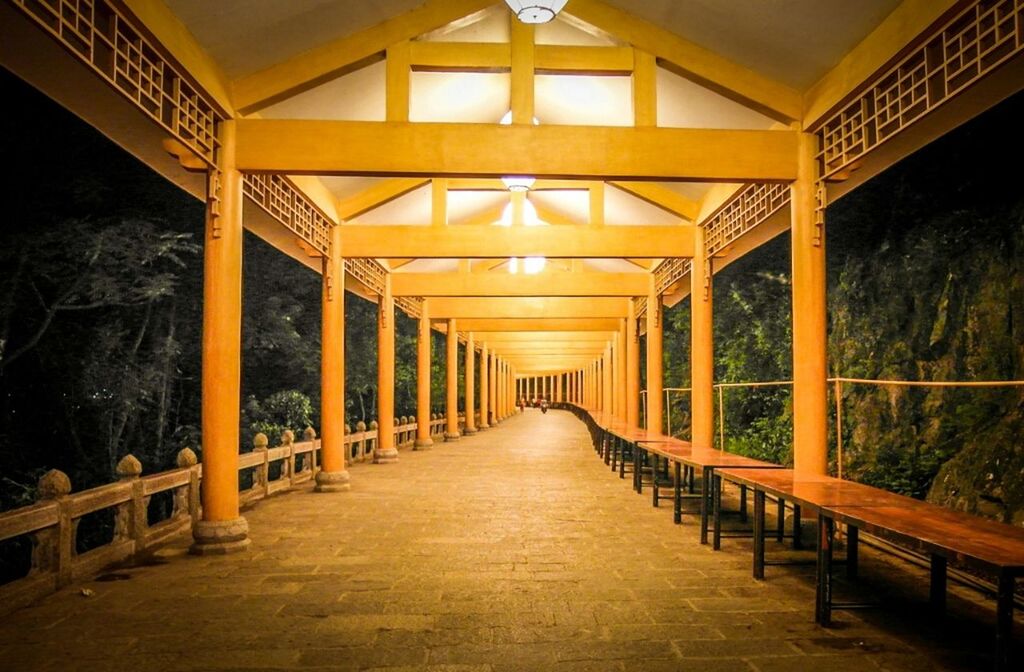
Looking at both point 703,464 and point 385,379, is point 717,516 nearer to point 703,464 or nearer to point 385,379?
point 703,464

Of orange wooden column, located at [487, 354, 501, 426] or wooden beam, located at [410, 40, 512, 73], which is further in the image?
orange wooden column, located at [487, 354, 501, 426]

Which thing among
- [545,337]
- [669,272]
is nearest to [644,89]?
[669,272]

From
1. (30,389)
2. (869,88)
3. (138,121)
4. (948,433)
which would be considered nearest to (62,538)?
(138,121)

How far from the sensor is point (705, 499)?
21.9ft

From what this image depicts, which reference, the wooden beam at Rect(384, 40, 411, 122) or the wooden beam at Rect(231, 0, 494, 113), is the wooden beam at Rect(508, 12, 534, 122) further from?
the wooden beam at Rect(384, 40, 411, 122)

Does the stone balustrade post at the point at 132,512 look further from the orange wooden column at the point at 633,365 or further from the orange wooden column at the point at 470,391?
the orange wooden column at the point at 470,391

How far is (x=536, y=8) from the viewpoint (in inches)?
213

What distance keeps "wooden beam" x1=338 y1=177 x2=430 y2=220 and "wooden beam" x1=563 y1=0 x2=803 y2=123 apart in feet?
12.6

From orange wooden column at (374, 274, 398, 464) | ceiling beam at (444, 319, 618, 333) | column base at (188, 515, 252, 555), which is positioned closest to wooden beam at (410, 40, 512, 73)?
column base at (188, 515, 252, 555)

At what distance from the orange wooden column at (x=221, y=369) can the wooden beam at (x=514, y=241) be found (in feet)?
13.2

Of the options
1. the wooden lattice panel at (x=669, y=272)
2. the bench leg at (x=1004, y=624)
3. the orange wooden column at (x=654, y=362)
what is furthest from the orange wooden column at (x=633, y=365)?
the bench leg at (x=1004, y=624)

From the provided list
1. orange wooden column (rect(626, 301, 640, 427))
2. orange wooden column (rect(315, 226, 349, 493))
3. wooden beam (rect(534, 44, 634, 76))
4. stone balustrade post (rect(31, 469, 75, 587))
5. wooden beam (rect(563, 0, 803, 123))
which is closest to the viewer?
stone balustrade post (rect(31, 469, 75, 587))

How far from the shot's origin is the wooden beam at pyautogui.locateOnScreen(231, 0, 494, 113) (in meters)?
6.77

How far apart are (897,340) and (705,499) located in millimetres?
5765
